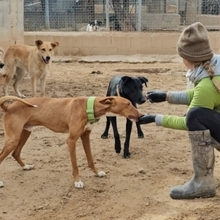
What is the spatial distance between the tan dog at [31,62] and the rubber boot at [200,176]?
5721 mm

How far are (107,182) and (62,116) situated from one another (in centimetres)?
79

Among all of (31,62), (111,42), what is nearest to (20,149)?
(31,62)

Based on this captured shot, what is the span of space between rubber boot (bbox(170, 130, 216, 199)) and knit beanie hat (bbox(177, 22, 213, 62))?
2.16 ft

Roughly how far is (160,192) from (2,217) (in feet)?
4.77

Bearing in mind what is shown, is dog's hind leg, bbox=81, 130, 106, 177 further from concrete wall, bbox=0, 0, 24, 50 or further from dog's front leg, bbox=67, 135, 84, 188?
concrete wall, bbox=0, 0, 24, 50

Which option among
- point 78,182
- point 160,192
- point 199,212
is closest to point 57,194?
point 78,182

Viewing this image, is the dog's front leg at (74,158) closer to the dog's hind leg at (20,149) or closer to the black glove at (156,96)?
the dog's hind leg at (20,149)

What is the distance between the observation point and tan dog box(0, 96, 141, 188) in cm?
502

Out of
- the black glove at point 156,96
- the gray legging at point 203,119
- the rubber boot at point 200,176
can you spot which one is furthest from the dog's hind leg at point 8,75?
the gray legging at point 203,119

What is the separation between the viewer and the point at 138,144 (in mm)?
6652

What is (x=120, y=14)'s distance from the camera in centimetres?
1548

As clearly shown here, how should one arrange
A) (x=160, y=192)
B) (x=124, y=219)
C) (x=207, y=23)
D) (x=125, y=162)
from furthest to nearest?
(x=207, y=23) → (x=125, y=162) → (x=160, y=192) → (x=124, y=219)

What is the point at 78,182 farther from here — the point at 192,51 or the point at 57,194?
the point at 192,51

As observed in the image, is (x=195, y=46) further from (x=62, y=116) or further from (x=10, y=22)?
(x=10, y=22)
